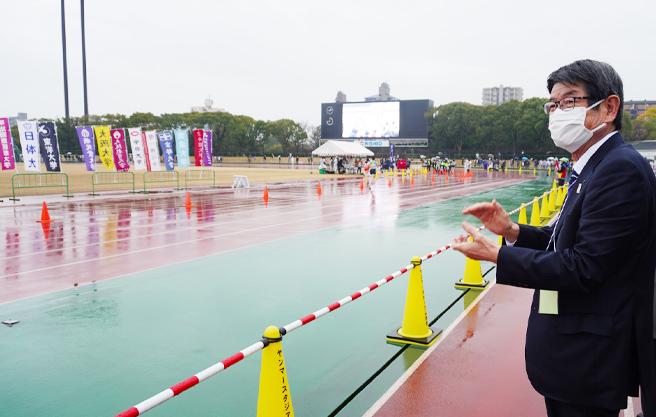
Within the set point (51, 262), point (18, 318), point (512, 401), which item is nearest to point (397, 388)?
point (512, 401)

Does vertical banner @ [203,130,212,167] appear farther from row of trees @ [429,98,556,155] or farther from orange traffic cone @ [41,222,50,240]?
row of trees @ [429,98,556,155]

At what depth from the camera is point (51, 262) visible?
10914 millimetres

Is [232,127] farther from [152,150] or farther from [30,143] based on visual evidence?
[30,143]

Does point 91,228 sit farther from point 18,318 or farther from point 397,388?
point 397,388

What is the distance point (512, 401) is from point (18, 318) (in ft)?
21.2

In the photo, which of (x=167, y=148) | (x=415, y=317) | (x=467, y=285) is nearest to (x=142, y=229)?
(x=467, y=285)

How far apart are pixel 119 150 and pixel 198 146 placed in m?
6.25

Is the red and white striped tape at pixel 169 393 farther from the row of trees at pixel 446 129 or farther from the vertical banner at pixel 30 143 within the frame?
the row of trees at pixel 446 129

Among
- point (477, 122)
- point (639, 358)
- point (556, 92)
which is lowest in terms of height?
point (639, 358)

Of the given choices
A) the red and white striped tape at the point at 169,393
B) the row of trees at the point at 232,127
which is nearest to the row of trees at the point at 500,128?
the row of trees at the point at 232,127

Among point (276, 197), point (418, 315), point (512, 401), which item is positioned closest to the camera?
point (512, 401)

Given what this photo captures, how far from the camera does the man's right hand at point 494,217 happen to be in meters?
2.50

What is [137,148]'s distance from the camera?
33094 mm

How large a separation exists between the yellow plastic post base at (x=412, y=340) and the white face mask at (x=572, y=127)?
4188 mm
